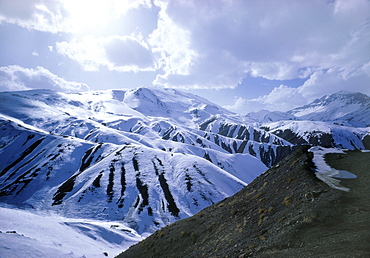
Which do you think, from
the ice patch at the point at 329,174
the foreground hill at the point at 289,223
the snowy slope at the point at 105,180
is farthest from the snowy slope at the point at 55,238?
the ice patch at the point at 329,174

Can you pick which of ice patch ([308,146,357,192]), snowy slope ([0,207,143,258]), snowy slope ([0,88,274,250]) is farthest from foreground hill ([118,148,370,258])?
snowy slope ([0,88,274,250])

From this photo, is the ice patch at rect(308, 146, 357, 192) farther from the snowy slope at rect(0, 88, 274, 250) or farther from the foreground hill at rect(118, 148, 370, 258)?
the snowy slope at rect(0, 88, 274, 250)

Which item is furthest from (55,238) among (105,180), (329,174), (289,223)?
(105,180)

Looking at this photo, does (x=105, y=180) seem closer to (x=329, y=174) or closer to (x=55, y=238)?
(x=55, y=238)

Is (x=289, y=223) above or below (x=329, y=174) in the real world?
below

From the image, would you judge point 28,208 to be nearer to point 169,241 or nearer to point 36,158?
point 36,158

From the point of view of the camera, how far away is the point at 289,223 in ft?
38.1

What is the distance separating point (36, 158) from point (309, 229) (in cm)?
13831

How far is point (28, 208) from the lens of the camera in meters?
74.2

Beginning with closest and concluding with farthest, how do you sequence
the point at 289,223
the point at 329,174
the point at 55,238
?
the point at 289,223
the point at 329,174
the point at 55,238

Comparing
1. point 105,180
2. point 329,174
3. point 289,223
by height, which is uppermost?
point 329,174

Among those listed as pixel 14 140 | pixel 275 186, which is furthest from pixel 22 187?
pixel 275 186

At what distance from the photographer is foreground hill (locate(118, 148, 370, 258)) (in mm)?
9500

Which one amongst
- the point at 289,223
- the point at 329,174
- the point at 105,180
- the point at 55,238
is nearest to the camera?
the point at 289,223
